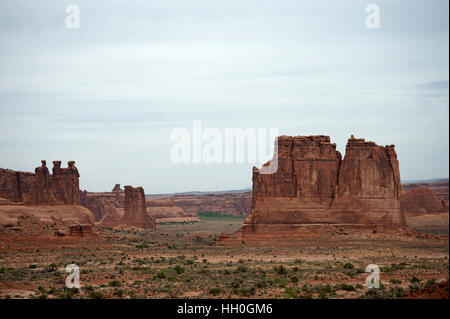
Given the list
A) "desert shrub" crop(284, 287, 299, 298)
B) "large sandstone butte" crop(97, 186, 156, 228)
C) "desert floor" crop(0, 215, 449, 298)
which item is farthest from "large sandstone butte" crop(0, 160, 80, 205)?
"desert shrub" crop(284, 287, 299, 298)

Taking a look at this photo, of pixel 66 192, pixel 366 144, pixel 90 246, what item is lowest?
pixel 90 246

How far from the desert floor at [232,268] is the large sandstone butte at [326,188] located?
114 inches

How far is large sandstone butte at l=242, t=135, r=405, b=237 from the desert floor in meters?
2.90

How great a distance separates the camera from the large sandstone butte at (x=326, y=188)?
64.9 m

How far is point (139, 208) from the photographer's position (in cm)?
10519

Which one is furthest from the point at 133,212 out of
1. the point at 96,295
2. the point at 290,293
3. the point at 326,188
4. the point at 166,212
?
the point at 290,293

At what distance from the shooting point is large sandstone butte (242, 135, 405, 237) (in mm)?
64875

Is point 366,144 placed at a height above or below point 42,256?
above

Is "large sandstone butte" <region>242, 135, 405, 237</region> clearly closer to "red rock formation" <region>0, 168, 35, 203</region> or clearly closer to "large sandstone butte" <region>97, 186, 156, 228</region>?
"red rock formation" <region>0, 168, 35, 203</region>

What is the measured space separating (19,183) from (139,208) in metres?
23.4

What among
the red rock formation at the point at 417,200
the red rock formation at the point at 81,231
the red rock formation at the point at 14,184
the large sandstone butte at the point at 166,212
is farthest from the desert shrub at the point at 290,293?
the large sandstone butte at the point at 166,212

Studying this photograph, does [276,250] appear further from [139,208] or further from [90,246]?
[139,208]
